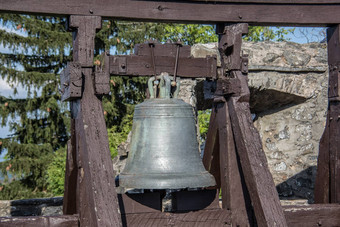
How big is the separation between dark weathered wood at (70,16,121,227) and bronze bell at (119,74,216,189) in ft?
0.74

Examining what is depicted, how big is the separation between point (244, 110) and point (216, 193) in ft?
2.01

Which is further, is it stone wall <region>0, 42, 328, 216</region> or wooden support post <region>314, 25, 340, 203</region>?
stone wall <region>0, 42, 328, 216</region>

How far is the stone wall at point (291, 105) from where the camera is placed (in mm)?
7082

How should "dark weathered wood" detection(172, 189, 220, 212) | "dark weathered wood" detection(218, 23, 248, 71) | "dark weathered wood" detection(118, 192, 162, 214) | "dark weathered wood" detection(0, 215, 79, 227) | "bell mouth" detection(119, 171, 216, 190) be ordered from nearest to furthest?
"bell mouth" detection(119, 171, 216, 190) < "dark weathered wood" detection(0, 215, 79, 227) < "dark weathered wood" detection(118, 192, 162, 214) < "dark weathered wood" detection(172, 189, 220, 212) < "dark weathered wood" detection(218, 23, 248, 71)

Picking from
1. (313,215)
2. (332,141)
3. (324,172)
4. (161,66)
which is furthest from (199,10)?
(313,215)

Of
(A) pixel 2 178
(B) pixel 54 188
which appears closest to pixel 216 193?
Result: (B) pixel 54 188

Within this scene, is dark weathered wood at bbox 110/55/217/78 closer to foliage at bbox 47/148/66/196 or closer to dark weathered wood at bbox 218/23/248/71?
dark weathered wood at bbox 218/23/248/71

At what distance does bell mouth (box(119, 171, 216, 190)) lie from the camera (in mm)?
3277

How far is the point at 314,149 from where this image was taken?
738 cm

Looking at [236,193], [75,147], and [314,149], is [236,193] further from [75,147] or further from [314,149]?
[314,149]

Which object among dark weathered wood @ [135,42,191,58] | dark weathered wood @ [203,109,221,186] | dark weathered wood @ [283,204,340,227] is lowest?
dark weathered wood @ [283,204,340,227]

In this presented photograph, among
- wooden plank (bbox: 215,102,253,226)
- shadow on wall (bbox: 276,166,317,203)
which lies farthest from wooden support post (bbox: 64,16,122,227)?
shadow on wall (bbox: 276,166,317,203)

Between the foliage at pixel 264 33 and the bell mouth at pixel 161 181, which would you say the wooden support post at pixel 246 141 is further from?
the foliage at pixel 264 33

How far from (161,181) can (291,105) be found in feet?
15.1
